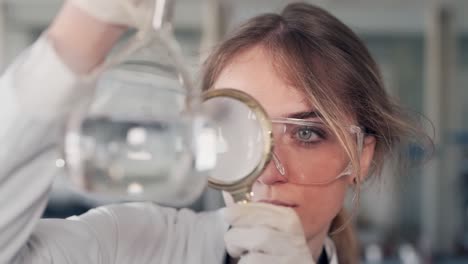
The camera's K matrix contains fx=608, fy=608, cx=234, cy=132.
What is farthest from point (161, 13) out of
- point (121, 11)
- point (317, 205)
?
point (317, 205)

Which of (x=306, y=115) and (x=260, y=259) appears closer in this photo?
(x=260, y=259)

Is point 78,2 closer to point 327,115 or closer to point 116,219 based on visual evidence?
point 116,219

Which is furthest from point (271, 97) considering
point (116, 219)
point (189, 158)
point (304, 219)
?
point (189, 158)

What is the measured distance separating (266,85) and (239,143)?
13.6 inches

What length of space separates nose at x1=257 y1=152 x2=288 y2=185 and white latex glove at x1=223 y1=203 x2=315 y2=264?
0.15m

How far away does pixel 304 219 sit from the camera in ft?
4.71

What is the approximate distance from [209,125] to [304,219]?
0.62 m

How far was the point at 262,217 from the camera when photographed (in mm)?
1115

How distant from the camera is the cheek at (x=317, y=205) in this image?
1.41m

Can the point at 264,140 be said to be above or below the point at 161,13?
below

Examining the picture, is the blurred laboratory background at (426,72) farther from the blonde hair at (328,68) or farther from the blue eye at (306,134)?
the blue eye at (306,134)

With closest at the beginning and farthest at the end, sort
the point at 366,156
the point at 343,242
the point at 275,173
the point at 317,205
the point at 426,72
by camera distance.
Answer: the point at 275,173 < the point at 317,205 < the point at 366,156 < the point at 343,242 < the point at 426,72

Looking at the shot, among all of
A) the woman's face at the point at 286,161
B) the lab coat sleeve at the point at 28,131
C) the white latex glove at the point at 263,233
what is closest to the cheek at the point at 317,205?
the woman's face at the point at 286,161

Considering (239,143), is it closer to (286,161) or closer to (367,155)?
(286,161)
